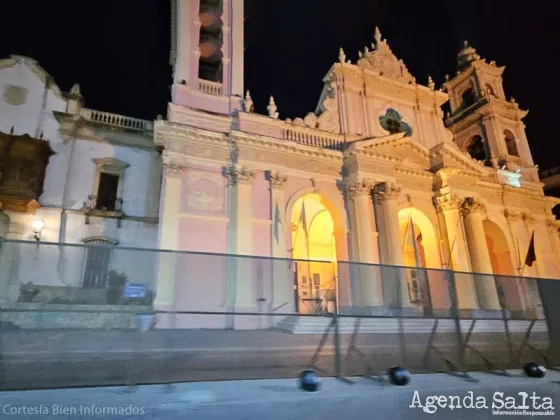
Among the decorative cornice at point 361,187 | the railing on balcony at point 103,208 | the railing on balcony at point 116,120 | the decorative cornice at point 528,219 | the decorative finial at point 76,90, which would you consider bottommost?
the railing on balcony at point 103,208

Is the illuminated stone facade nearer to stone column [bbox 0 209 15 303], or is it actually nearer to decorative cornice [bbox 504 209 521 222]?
decorative cornice [bbox 504 209 521 222]

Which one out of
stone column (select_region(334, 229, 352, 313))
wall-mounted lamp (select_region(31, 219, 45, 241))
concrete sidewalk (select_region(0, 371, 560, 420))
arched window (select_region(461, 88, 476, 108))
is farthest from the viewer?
arched window (select_region(461, 88, 476, 108))

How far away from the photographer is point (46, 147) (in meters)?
15.0

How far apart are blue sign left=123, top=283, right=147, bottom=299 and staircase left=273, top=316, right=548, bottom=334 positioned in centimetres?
289

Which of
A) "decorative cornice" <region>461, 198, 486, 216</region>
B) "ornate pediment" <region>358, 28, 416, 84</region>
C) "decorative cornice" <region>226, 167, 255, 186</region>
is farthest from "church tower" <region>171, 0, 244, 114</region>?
"decorative cornice" <region>461, 198, 486, 216</region>

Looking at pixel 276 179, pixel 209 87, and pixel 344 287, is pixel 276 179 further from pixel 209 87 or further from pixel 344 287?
pixel 344 287

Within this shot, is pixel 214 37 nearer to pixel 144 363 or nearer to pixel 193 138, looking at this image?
pixel 193 138

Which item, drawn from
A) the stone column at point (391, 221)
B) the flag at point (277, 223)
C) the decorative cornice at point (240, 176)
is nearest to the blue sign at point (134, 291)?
the flag at point (277, 223)

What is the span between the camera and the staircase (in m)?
6.85

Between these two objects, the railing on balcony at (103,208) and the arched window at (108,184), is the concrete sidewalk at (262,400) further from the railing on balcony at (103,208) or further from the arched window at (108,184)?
the arched window at (108,184)

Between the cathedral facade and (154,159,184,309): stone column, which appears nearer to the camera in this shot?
(154,159,184,309): stone column

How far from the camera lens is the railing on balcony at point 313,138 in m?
17.4

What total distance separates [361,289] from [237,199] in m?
8.72

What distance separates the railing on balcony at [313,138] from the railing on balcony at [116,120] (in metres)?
7.02
